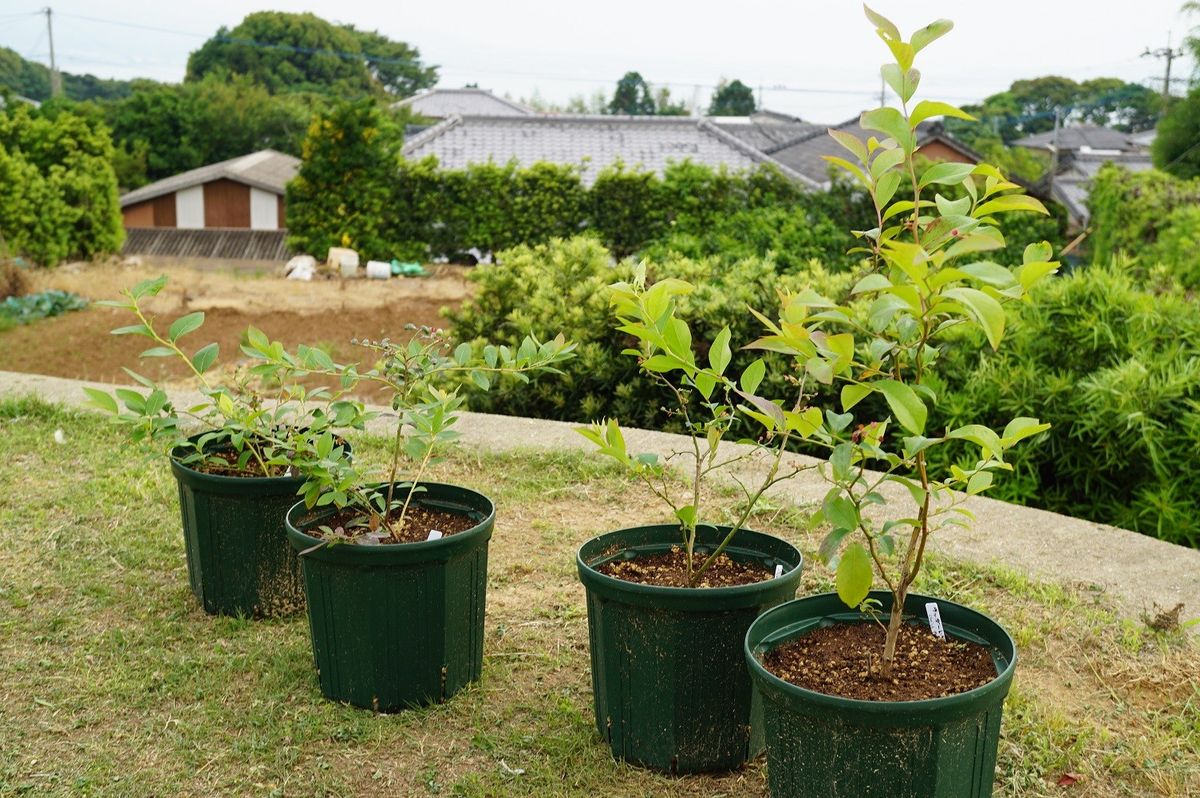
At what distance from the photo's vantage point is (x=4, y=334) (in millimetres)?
9023

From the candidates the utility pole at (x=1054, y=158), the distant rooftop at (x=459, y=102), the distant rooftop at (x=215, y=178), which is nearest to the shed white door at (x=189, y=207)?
the distant rooftop at (x=215, y=178)

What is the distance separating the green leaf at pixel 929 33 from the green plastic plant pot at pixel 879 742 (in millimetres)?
973

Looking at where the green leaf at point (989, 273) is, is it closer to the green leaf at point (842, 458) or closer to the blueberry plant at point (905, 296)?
the blueberry plant at point (905, 296)

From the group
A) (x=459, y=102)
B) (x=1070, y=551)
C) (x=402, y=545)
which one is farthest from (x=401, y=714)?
(x=459, y=102)

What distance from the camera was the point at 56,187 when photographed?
13.7 meters

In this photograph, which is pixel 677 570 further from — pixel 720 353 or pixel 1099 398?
pixel 1099 398

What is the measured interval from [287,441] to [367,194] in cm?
1289

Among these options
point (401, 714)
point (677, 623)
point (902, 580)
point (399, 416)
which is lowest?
point (401, 714)

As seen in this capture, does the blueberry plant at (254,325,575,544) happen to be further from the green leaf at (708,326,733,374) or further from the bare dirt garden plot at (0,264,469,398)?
the bare dirt garden plot at (0,264,469,398)

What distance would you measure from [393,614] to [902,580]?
1089 millimetres

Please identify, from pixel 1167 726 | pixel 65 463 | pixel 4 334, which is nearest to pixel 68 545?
pixel 65 463

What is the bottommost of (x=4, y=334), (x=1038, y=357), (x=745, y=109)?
(x=4, y=334)

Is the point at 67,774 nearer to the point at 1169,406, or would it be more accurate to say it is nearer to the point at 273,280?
the point at 1169,406

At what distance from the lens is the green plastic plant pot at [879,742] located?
5.46 ft
